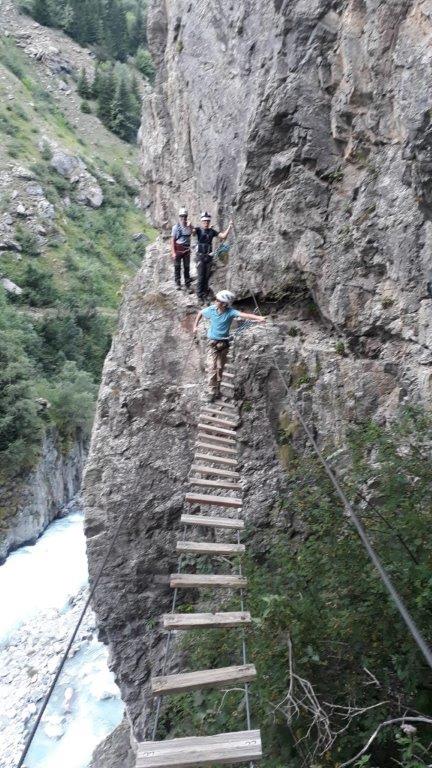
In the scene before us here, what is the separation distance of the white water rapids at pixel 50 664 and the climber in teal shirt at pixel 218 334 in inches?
471

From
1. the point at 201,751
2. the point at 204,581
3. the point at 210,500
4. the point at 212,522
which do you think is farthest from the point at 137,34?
the point at 201,751

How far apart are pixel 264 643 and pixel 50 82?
71.2 m

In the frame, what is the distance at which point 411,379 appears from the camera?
707 cm

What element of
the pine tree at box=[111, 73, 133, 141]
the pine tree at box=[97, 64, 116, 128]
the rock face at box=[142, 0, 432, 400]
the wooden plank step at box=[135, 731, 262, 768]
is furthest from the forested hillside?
the wooden plank step at box=[135, 731, 262, 768]

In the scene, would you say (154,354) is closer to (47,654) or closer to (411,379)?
(411,379)

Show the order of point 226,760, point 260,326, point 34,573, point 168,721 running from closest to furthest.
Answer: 1. point 226,760
2. point 168,721
3. point 260,326
4. point 34,573

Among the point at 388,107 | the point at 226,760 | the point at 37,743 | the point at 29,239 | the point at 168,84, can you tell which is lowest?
the point at 37,743

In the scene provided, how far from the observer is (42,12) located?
2692 inches

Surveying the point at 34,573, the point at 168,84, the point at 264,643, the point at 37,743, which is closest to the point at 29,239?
the point at 34,573

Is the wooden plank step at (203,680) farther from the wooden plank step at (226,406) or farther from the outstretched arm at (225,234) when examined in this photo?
the outstretched arm at (225,234)

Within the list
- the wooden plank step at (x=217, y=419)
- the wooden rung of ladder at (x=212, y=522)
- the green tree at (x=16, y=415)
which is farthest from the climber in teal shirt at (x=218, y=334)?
the green tree at (x=16, y=415)

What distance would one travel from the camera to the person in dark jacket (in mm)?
10570

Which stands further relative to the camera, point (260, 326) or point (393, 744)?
point (260, 326)

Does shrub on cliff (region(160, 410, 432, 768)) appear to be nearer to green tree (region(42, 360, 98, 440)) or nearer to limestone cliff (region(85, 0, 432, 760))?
limestone cliff (region(85, 0, 432, 760))
